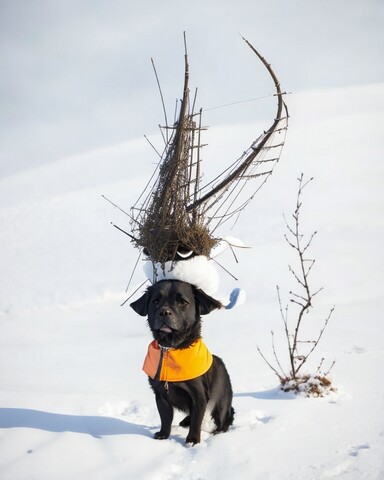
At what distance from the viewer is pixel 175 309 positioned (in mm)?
2846

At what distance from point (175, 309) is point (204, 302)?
0.78 feet

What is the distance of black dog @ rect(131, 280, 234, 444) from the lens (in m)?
2.86

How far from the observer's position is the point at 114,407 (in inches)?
146

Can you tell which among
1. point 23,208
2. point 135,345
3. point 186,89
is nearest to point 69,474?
point 186,89

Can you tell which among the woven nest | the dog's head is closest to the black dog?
the dog's head

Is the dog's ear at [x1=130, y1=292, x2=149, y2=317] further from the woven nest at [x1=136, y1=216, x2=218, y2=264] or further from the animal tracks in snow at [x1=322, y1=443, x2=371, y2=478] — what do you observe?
the animal tracks in snow at [x1=322, y1=443, x2=371, y2=478]

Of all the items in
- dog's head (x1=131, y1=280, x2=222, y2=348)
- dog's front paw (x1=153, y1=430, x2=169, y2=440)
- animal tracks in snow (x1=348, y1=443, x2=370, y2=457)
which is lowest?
dog's front paw (x1=153, y1=430, x2=169, y2=440)

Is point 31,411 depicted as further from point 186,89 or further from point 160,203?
point 186,89

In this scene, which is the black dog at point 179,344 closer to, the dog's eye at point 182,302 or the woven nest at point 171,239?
the dog's eye at point 182,302

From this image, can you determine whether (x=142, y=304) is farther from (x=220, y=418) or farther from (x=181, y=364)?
(x=220, y=418)

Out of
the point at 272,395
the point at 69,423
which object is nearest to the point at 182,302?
the point at 69,423

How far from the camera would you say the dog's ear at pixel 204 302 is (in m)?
2.98

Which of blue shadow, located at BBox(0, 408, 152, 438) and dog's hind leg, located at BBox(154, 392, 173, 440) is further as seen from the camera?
blue shadow, located at BBox(0, 408, 152, 438)

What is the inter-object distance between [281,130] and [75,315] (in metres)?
6.51
